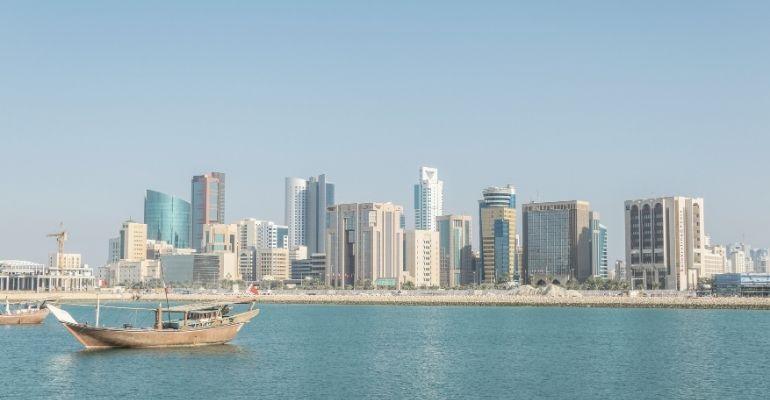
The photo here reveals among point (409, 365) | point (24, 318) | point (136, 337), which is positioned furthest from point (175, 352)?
point (24, 318)

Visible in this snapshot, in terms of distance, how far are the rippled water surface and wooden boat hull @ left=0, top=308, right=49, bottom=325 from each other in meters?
12.1

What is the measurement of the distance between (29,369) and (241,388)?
23754 mm

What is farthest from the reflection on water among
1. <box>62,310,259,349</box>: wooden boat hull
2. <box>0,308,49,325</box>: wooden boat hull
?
<box>0,308,49,325</box>: wooden boat hull

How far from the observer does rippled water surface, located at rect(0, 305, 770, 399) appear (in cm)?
7275

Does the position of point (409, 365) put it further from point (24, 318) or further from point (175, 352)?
point (24, 318)

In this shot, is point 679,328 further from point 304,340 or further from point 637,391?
point 637,391

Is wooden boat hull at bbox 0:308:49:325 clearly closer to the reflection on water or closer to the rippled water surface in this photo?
the rippled water surface

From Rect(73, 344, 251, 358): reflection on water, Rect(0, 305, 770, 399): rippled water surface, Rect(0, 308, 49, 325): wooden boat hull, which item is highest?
Rect(0, 308, 49, 325): wooden boat hull

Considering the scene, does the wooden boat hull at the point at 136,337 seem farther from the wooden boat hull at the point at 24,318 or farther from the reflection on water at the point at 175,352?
the wooden boat hull at the point at 24,318

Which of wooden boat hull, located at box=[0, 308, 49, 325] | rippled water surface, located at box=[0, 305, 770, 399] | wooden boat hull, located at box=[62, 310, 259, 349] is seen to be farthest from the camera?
wooden boat hull, located at box=[0, 308, 49, 325]

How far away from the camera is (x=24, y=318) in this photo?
152125 millimetres

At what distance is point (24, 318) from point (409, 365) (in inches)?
3417

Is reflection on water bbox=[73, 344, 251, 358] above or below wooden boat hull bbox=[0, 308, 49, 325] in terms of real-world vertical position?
below

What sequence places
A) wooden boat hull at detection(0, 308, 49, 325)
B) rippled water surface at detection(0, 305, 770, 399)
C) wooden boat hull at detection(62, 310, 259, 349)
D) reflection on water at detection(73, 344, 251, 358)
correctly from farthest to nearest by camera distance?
wooden boat hull at detection(0, 308, 49, 325) < wooden boat hull at detection(62, 310, 259, 349) < reflection on water at detection(73, 344, 251, 358) < rippled water surface at detection(0, 305, 770, 399)
